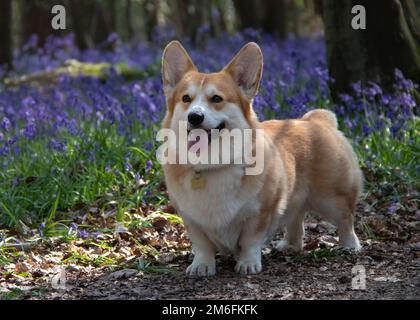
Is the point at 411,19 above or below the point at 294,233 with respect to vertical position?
above

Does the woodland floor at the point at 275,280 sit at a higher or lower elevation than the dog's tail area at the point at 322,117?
lower

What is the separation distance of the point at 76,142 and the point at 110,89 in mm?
2084

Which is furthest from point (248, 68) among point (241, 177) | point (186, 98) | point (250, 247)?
point (250, 247)

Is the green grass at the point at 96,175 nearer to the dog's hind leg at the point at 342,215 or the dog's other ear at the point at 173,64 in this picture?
the dog's hind leg at the point at 342,215

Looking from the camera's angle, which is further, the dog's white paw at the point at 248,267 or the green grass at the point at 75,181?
the green grass at the point at 75,181

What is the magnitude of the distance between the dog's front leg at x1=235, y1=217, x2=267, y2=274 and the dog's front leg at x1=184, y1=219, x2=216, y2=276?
185mm

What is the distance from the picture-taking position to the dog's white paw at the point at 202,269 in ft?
16.5

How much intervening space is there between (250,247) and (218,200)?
0.41 metres

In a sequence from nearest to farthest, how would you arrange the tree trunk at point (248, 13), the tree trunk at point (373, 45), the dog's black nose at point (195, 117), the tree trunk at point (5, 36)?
the dog's black nose at point (195, 117)
the tree trunk at point (373, 45)
the tree trunk at point (5, 36)
the tree trunk at point (248, 13)

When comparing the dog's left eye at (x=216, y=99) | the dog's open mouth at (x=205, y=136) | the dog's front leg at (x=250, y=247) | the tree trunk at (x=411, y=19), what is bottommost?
the dog's front leg at (x=250, y=247)

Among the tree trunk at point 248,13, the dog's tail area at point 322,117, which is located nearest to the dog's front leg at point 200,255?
the dog's tail area at point 322,117

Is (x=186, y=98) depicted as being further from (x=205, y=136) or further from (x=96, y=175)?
(x=96, y=175)

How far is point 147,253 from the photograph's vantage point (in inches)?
223

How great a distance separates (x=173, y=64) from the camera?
207 inches
